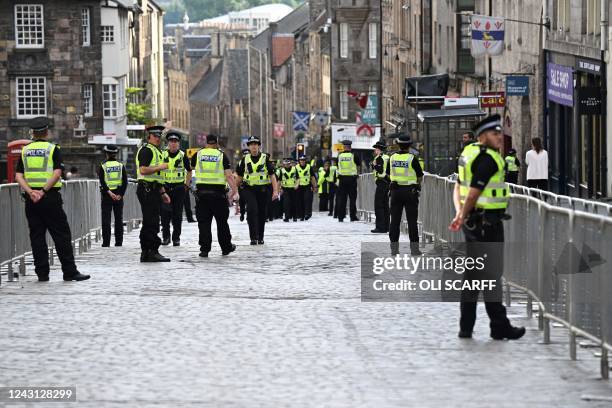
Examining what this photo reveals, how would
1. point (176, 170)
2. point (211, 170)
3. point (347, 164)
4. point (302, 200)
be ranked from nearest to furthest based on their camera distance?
point (211, 170), point (176, 170), point (347, 164), point (302, 200)

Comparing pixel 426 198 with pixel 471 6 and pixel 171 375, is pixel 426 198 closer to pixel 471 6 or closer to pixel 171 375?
pixel 171 375

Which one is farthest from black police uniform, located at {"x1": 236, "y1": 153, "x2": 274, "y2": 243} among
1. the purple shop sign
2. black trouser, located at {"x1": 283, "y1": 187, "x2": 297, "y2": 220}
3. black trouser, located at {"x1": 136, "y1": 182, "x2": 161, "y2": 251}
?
black trouser, located at {"x1": 283, "y1": 187, "x2": 297, "y2": 220}

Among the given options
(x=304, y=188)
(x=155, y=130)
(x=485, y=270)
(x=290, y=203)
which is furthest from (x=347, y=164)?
(x=485, y=270)

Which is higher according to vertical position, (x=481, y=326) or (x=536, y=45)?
(x=536, y=45)

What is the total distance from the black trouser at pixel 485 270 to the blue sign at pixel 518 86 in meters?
32.8

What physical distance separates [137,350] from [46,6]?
6567cm

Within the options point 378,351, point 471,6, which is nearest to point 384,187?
point 378,351

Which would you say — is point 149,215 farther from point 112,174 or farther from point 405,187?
point 112,174

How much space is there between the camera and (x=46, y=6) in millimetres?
76438

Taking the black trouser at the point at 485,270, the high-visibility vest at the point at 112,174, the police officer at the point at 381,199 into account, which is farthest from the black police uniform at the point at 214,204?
the black trouser at the point at 485,270

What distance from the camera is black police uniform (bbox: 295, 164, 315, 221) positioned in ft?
149

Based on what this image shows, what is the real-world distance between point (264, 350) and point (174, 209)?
14.2m

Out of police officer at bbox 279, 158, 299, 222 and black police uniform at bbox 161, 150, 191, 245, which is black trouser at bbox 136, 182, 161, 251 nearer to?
black police uniform at bbox 161, 150, 191, 245

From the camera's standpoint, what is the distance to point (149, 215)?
21.0 meters
